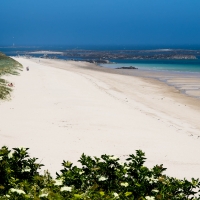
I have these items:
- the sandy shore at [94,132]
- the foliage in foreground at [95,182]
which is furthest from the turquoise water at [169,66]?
the foliage in foreground at [95,182]

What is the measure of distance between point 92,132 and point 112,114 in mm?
3102

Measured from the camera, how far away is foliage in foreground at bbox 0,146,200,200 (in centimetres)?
389

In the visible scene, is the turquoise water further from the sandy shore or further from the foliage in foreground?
the foliage in foreground

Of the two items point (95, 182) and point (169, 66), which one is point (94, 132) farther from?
point (169, 66)

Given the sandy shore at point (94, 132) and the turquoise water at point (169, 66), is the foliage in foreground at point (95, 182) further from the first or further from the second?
the turquoise water at point (169, 66)

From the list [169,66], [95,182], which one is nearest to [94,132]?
[95,182]

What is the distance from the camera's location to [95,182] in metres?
4.50

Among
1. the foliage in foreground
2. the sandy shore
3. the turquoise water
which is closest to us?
the foliage in foreground

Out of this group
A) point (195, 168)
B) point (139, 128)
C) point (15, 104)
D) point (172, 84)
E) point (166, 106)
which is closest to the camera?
point (195, 168)

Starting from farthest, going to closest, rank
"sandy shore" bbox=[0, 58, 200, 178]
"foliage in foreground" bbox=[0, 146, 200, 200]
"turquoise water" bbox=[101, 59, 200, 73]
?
"turquoise water" bbox=[101, 59, 200, 73] → "sandy shore" bbox=[0, 58, 200, 178] → "foliage in foreground" bbox=[0, 146, 200, 200]

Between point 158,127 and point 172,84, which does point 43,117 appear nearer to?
point 158,127

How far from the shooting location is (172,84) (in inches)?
1261

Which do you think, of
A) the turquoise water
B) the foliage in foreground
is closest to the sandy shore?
the foliage in foreground

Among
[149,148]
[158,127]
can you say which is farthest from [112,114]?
[149,148]
